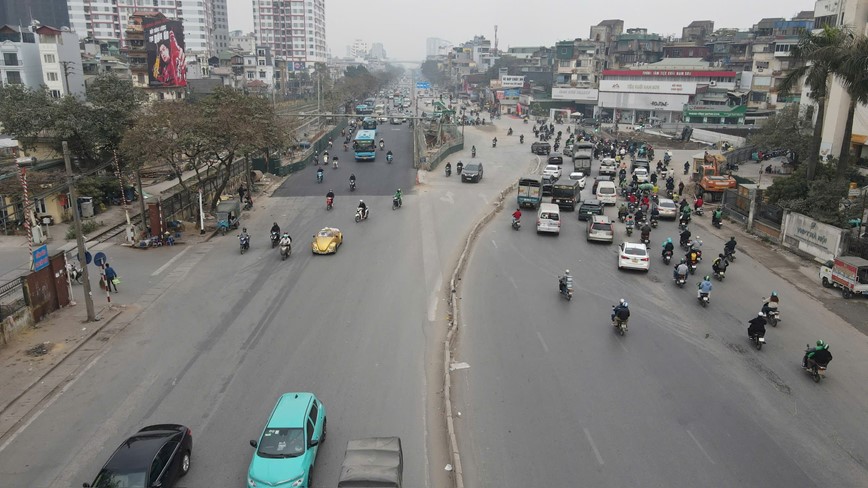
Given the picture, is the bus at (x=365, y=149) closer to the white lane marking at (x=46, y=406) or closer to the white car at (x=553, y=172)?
the white car at (x=553, y=172)

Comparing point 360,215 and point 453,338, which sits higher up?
point 360,215

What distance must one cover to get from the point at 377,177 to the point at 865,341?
35838mm

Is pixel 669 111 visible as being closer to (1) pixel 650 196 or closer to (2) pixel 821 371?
(1) pixel 650 196

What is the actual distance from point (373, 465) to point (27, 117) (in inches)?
1401

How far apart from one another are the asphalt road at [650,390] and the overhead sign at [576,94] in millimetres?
91821

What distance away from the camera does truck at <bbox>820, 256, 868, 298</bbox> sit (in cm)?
2303

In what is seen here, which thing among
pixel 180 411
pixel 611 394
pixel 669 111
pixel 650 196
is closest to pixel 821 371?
pixel 611 394

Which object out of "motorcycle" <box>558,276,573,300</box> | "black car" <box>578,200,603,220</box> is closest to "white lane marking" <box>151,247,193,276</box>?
"motorcycle" <box>558,276,573,300</box>

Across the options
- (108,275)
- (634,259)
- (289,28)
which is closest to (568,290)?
(634,259)

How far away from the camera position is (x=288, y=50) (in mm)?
182750

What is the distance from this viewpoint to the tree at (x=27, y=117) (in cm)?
3550

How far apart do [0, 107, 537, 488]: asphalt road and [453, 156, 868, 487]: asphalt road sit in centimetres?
154

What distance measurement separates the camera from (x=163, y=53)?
85.1 meters

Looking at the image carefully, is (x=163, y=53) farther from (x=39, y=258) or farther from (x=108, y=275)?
(x=39, y=258)
